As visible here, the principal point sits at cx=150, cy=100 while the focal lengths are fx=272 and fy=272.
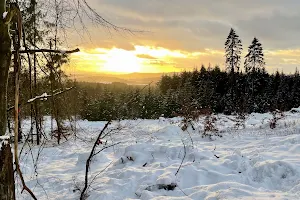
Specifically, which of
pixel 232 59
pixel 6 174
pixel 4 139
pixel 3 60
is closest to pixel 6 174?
pixel 6 174

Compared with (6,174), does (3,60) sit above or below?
above

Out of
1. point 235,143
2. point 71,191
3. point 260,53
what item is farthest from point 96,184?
point 260,53

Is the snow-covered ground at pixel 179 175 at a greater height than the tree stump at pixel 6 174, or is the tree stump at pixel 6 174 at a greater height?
the tree stump at pixel 6 174

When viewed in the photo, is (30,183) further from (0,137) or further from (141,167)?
(0,137)

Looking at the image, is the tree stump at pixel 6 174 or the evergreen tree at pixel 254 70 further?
the evergreen tree at pixel 254 70

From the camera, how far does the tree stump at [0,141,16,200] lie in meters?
1.48

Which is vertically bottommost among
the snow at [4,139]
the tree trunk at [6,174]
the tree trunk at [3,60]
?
the tree trunk at [6,174]

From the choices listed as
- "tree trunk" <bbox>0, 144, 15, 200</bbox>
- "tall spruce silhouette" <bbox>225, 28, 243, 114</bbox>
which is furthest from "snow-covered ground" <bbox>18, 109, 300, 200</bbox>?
"tall spruce silhouette" <bbox>225, 28, 243, 114</bbox>

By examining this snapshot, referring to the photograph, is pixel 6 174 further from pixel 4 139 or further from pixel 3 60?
pixel 3 60

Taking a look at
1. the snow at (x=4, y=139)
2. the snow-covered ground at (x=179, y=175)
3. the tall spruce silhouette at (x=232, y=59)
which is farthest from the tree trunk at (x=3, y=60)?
the tall spruce silhouette at (x=232, y=59)

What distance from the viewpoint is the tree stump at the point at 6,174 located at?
1.48 metres

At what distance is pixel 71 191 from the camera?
5.29 metres

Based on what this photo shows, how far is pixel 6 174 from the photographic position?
4.90ft

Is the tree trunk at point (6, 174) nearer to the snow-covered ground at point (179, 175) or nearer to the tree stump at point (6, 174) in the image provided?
the tree stump at point (6, 174)
